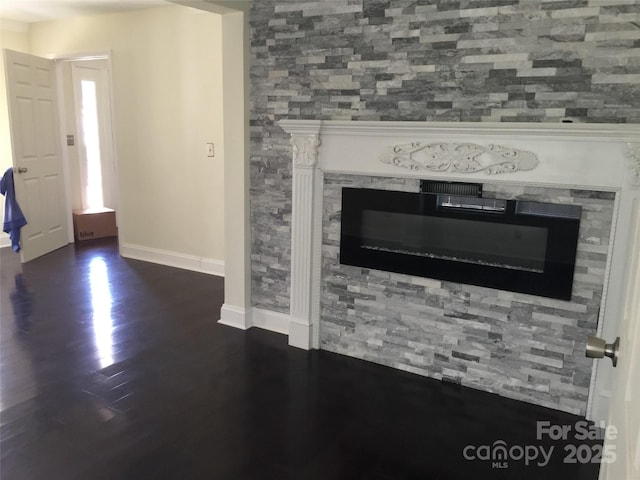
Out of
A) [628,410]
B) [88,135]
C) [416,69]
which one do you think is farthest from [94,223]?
[628,410]

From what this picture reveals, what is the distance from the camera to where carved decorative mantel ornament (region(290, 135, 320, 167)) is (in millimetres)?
3160

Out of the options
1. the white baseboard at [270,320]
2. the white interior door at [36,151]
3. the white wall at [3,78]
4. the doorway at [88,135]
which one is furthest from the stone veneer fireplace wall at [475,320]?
the white wall at [3,78]

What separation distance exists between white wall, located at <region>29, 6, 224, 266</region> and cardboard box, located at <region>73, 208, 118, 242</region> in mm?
998

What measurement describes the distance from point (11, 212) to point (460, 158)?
14.9 ft

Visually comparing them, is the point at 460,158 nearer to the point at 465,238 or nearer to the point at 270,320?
the point at 465,238

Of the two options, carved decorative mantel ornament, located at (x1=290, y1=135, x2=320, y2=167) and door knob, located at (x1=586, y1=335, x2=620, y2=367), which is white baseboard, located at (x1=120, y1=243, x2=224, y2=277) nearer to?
carved decorative mantel ornament, located at (x1=290, y1=135, x2=320, y2=167)

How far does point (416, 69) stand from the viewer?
2857mm

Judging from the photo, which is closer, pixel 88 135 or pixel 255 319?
pixel 255 319

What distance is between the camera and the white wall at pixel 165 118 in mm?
4793

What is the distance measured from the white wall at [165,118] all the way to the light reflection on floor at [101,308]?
0.60 m

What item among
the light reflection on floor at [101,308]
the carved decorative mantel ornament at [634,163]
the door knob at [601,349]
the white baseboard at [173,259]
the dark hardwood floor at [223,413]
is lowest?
the dark hardwood floor at [223,413]

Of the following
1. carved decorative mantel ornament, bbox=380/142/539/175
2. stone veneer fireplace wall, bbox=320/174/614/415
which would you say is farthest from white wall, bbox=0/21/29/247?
carved decorative mantel ornament, bbox=380/142/539/175

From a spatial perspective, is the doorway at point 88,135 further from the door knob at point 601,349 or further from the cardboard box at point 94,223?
the door knob at point 601,349

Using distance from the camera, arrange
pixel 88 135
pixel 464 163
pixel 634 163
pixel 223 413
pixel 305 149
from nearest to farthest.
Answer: pixel 634 163 < pixel 223 413 < pixel 464 163 < pixel 305 149 < pixel 88 135
